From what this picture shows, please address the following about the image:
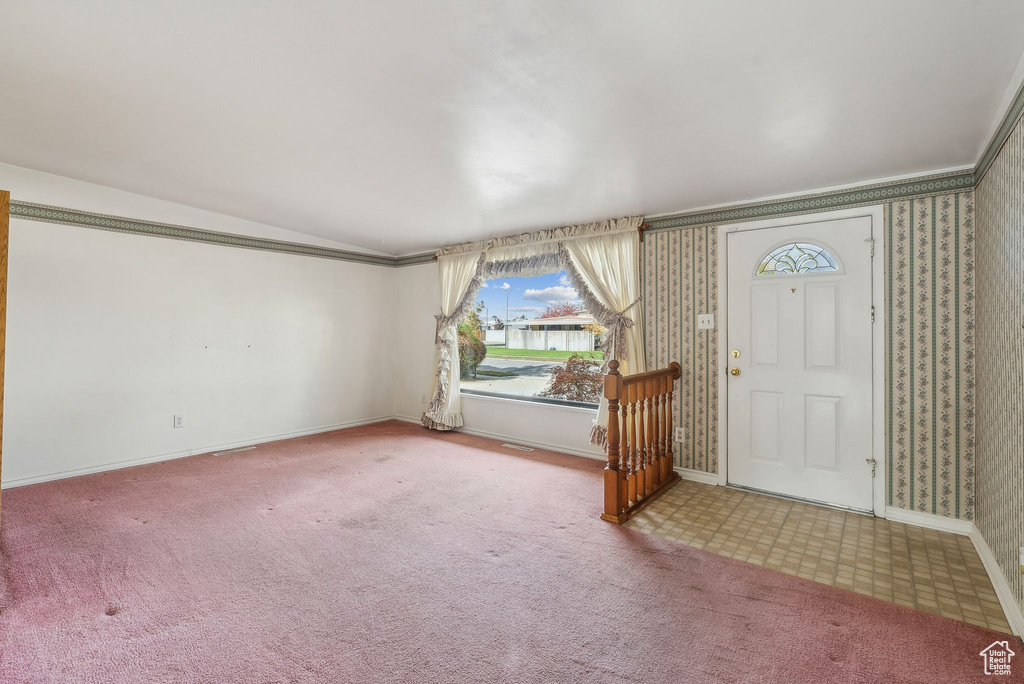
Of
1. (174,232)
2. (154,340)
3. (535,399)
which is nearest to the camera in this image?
(154,340)

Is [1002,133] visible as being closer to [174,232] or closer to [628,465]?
[628,465]

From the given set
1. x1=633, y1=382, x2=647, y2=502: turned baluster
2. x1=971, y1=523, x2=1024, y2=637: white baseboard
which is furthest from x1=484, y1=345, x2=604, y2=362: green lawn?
x1=971, y1=523, x2=1024, y2=637: white baseboard

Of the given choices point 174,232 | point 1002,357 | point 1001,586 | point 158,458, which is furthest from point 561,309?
point 158,458

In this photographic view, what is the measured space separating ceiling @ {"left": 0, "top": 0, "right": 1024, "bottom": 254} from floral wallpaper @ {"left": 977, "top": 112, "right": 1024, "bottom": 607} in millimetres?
350

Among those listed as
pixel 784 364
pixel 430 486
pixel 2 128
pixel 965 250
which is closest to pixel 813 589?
pixel 784 364

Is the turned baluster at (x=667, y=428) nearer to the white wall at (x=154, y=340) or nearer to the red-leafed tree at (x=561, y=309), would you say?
the red-leafed tree at (x=561, y=309)

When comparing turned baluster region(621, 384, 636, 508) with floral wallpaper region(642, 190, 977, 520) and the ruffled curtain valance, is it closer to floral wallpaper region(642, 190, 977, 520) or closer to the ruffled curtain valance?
the ruffled curtain valance

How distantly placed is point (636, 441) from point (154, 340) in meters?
4.59

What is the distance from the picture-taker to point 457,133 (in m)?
2.59

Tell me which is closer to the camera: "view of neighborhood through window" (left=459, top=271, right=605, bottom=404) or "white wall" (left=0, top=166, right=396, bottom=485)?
"white wall" (left=0, top=166, right=396, bottom=485)

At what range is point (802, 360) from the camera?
3.48 m

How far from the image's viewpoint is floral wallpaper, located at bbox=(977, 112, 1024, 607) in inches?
80.2

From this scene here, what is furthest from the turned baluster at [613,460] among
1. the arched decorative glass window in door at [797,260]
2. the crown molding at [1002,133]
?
the crown molding at [1002,133]

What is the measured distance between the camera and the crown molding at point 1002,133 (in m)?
1.98
